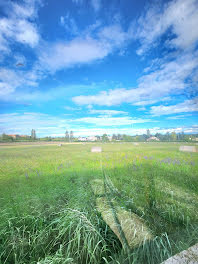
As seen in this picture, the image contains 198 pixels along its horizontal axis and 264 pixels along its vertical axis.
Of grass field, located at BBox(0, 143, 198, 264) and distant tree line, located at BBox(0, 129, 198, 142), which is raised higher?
distant tree line, located at BBox(0, 129, 198, 142)

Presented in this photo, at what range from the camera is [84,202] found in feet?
4.94

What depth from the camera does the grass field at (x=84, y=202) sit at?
3.67 feet

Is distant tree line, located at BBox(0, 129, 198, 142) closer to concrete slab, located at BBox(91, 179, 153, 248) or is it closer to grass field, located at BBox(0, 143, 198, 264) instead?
grass field, located at BBox(0, 143, 198, 264)

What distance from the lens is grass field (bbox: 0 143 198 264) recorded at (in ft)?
3.67

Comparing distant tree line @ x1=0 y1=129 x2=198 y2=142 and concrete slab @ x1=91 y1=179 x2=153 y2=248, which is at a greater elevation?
distant tree line @ x1=0 y1=129 x2=198 y2=142

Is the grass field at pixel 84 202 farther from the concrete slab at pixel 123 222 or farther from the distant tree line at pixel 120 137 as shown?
the distant tree line at pixel 120 137

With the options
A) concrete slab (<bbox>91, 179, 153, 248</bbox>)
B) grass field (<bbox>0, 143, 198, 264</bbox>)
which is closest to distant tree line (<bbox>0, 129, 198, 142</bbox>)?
grass field (<bbox>0, 143, 198, 264</bbox>)

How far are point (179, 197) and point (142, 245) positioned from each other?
0.76 m

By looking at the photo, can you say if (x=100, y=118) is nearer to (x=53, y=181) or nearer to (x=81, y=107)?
(x=81, y=107)

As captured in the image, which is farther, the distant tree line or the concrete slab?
the distant tree line

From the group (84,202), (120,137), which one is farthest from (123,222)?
(120,137)

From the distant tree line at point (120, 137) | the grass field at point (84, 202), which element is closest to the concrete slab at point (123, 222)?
the grass field at point (84, 202)

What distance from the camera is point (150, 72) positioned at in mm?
1906

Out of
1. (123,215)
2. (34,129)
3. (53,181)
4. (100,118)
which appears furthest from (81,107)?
(123,215)
